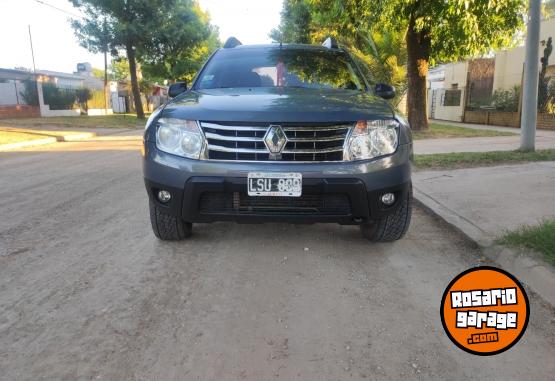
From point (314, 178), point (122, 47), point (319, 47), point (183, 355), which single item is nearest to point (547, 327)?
point (314, 178)

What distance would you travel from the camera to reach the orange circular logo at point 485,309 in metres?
1.96

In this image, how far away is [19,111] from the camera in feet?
86.5

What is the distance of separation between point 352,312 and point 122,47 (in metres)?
25.4

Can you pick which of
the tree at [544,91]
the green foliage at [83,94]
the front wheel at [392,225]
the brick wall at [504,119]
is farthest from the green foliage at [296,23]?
the front wheel at [392,225]

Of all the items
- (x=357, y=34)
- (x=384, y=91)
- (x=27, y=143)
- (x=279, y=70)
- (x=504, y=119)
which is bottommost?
(x=27, y=143)

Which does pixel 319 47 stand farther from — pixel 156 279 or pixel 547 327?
pixel 547 327

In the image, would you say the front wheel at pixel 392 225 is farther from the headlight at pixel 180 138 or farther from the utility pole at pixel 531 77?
the utility pole at pixel 531 77

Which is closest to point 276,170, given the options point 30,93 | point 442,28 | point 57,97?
point 442,28

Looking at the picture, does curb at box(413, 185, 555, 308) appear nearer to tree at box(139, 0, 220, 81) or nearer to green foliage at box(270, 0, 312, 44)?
green foliage at box(270, 0, 312, 44)

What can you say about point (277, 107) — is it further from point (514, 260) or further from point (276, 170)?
point (514, 260)

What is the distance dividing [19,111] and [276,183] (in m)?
28.2

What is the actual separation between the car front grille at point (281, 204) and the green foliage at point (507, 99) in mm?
18411

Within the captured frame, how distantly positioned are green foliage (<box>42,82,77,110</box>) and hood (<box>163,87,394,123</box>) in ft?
98.0

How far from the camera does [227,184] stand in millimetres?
3031
